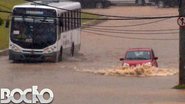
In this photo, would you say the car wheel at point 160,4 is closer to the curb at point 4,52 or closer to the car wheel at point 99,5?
the car wheel at point 99,5

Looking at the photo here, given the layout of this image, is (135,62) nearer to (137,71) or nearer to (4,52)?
(137,71)

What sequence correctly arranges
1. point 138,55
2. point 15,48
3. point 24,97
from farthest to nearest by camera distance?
point 15,48, point 138,55, point 24,97

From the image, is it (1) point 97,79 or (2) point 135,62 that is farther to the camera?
(2) point 135,62

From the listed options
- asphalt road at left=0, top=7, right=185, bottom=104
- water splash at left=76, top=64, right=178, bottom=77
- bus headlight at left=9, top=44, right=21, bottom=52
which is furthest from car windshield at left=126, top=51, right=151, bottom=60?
bus headlight at left=9, top=44, right=21, bottom=52

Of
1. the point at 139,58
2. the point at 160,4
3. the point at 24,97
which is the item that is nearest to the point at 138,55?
the point at 139,58

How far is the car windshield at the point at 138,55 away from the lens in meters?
36.1

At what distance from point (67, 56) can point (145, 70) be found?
995cm

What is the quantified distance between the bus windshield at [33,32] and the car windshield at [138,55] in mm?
5439

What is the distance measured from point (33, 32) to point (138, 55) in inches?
269

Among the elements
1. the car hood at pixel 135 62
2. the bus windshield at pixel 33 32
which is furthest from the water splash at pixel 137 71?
the bus windshield at pixel 33 32

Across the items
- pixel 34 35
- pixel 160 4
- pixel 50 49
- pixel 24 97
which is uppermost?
pixel 160 4

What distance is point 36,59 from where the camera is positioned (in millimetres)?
40062

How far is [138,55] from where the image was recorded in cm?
3622

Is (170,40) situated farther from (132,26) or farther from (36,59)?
(36,59)
